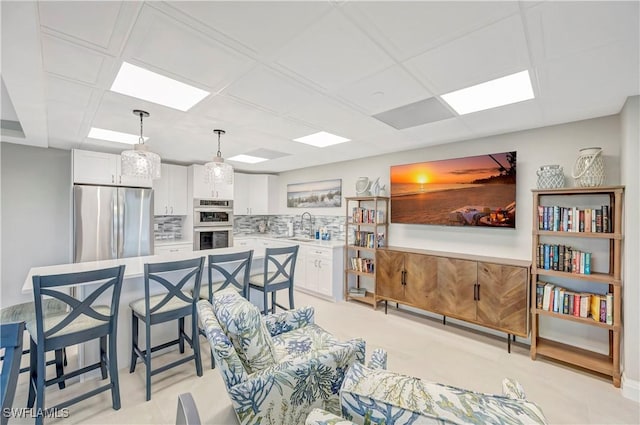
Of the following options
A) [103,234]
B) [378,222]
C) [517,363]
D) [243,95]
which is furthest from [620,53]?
[103,234]

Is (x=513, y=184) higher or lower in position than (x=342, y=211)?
higher

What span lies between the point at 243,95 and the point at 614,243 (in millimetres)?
3465

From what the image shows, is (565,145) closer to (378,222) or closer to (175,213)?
(378,222)

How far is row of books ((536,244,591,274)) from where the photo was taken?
2.56 meters

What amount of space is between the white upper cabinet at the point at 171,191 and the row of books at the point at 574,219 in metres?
5.32

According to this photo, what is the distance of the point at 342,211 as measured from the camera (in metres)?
5.16

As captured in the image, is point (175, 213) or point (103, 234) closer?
point (103, 234)

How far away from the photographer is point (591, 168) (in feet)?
8.36

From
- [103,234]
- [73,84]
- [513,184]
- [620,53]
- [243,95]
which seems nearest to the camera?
[620,53]

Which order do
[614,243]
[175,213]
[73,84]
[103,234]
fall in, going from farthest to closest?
1. [175,213]
2. [103,234]
3. [614,243]
4. [73,84]

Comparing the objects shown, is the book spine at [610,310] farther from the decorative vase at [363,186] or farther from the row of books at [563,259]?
the decorative vase at [363,186]

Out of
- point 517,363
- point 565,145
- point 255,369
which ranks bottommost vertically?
point 517,363

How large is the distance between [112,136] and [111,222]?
133cm

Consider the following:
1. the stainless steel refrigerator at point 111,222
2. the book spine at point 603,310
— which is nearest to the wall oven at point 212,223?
the stainless steel refrigerator at point 111,222
